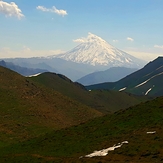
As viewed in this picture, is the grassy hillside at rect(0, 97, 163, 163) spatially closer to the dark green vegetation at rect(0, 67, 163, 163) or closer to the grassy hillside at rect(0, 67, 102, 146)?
the dark green vegetation at rect(0, 67, 163, 163)

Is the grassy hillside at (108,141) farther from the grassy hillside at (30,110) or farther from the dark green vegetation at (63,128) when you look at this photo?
the grassy hillside at (30,110)

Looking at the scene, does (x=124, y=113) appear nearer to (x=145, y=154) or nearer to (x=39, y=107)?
(x=145, y=154)

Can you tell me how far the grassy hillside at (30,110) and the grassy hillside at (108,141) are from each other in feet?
59.2

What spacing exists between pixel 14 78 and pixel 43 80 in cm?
7802

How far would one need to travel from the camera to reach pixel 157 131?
41969mm

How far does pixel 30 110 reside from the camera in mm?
90625

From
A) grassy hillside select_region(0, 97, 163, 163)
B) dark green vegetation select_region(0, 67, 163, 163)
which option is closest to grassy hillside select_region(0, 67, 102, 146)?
dark green vegetation select_region(0, 67, 163, 163)

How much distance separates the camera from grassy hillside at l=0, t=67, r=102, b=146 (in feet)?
243

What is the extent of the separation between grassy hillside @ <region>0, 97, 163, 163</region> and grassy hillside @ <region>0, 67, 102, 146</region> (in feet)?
59.2

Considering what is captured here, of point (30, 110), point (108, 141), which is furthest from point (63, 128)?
point (30, 110)

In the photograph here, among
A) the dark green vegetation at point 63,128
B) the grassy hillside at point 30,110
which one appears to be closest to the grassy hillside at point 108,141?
the dark green vegetation at point 63,128

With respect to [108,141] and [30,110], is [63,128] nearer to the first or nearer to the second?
[108,141]

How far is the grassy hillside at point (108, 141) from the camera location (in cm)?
3342

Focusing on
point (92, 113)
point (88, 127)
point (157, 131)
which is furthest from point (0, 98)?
point (157, 131)
